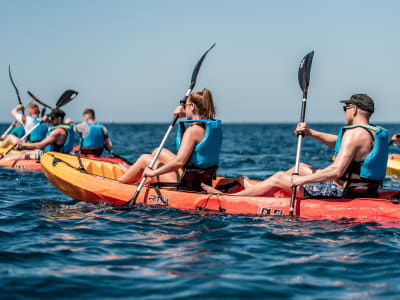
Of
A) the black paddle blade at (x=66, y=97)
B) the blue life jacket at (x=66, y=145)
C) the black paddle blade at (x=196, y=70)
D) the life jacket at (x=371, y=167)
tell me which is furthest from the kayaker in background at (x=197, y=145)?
the black paddle blade at (x=66, y=97)

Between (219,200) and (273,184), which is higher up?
(273,184)

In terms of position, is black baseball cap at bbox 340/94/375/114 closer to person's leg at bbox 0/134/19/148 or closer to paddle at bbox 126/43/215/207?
paddle at bbox 126/43/215/207

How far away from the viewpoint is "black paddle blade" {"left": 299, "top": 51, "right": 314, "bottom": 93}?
8.00 metres

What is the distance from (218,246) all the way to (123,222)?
1.68 m

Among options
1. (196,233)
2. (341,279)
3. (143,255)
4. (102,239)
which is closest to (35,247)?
(102,239)

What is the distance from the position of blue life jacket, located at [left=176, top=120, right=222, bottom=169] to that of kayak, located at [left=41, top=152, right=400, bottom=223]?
47 centimetres

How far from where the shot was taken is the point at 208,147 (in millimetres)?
6918

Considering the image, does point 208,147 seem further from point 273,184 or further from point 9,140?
point 9,140

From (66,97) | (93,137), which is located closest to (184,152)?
(93,137)

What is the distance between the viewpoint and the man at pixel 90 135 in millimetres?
11945

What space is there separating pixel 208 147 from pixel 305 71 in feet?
7.88

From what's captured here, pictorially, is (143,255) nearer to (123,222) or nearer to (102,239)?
(102,239)

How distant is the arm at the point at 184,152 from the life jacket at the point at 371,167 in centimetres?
201

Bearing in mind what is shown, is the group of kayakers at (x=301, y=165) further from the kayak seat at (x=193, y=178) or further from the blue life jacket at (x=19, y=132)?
the blue life jacket at (x=19, y=132)
